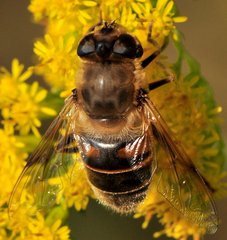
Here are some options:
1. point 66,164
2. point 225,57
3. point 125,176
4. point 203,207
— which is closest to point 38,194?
point 66,164

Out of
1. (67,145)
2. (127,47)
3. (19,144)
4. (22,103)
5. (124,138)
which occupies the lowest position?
(19,144)

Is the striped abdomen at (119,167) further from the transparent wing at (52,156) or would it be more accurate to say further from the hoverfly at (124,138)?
the transparent wing at (52,156)

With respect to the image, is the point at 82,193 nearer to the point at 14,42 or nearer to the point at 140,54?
the point at 140,54

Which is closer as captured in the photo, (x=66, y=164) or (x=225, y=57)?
(x=66, y=164)

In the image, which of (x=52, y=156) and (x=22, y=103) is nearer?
(x=52, y=156)

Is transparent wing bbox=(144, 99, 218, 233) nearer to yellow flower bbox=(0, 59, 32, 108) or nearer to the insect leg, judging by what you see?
the insect leg

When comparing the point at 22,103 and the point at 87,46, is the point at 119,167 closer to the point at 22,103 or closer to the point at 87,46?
the point at 87,46

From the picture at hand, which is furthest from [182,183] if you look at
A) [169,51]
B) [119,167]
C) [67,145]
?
[169,51]
